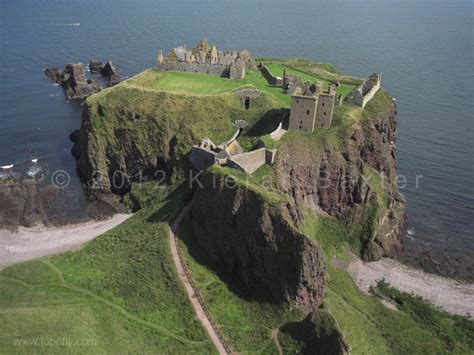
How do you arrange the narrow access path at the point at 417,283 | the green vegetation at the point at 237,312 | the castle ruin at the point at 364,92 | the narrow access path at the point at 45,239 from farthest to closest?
1. the castle ruin at the point at 364,92
2. the narrow access path at the point at 45,239
3. the narrow access path at the point at 417,283
4. the green vegetation at the point at 237,312

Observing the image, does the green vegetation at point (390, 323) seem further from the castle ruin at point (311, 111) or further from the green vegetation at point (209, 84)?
the green vegetation at point (209, 84)

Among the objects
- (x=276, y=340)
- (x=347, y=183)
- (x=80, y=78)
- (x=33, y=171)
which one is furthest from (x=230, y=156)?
(x=80, y=78)

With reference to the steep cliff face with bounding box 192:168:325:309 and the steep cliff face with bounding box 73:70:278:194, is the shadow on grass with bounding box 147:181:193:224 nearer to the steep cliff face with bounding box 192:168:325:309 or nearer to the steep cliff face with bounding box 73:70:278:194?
the steep cliff face with bounding box 73:70:278:194

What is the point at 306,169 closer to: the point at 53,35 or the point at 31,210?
the point at 31,210

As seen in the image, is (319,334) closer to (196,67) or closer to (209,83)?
(209,83)

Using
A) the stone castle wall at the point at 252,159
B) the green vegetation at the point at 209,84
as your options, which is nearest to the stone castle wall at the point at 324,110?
the green vegetation at the point at 209,84

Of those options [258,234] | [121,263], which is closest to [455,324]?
[258,234]
